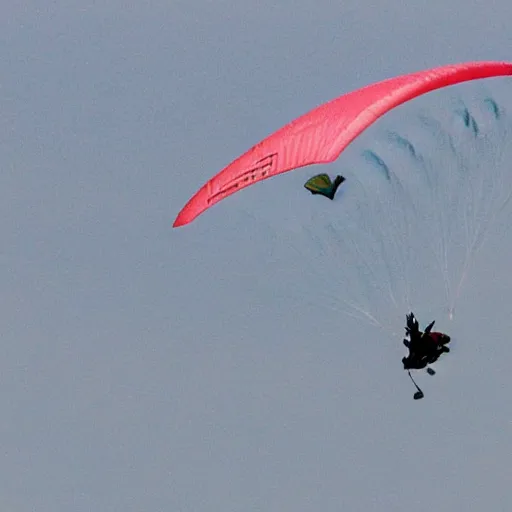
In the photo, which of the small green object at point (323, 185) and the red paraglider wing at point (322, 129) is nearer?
the red paraglider wing at point (322, 129)

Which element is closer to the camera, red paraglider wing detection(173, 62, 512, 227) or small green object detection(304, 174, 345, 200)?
red paraglider wing detection(173, 62, 512, 227)

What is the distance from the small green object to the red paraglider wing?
1593 millimetres

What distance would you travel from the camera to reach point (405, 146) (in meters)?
167

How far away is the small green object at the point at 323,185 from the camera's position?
16725 centimetres

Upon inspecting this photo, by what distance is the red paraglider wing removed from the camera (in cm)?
16525

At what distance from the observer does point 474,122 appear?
167125 mm

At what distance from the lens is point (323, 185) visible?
6590 inches

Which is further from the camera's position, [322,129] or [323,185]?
[323,185]

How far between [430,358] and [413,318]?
1.02 metres

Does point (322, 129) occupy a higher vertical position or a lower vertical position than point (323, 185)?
higher

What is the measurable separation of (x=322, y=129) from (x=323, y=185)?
85.2 inches

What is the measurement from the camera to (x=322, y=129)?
166 meters

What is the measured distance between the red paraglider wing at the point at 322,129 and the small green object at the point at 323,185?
159 centimetres

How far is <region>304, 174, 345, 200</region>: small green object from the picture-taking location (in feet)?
549
